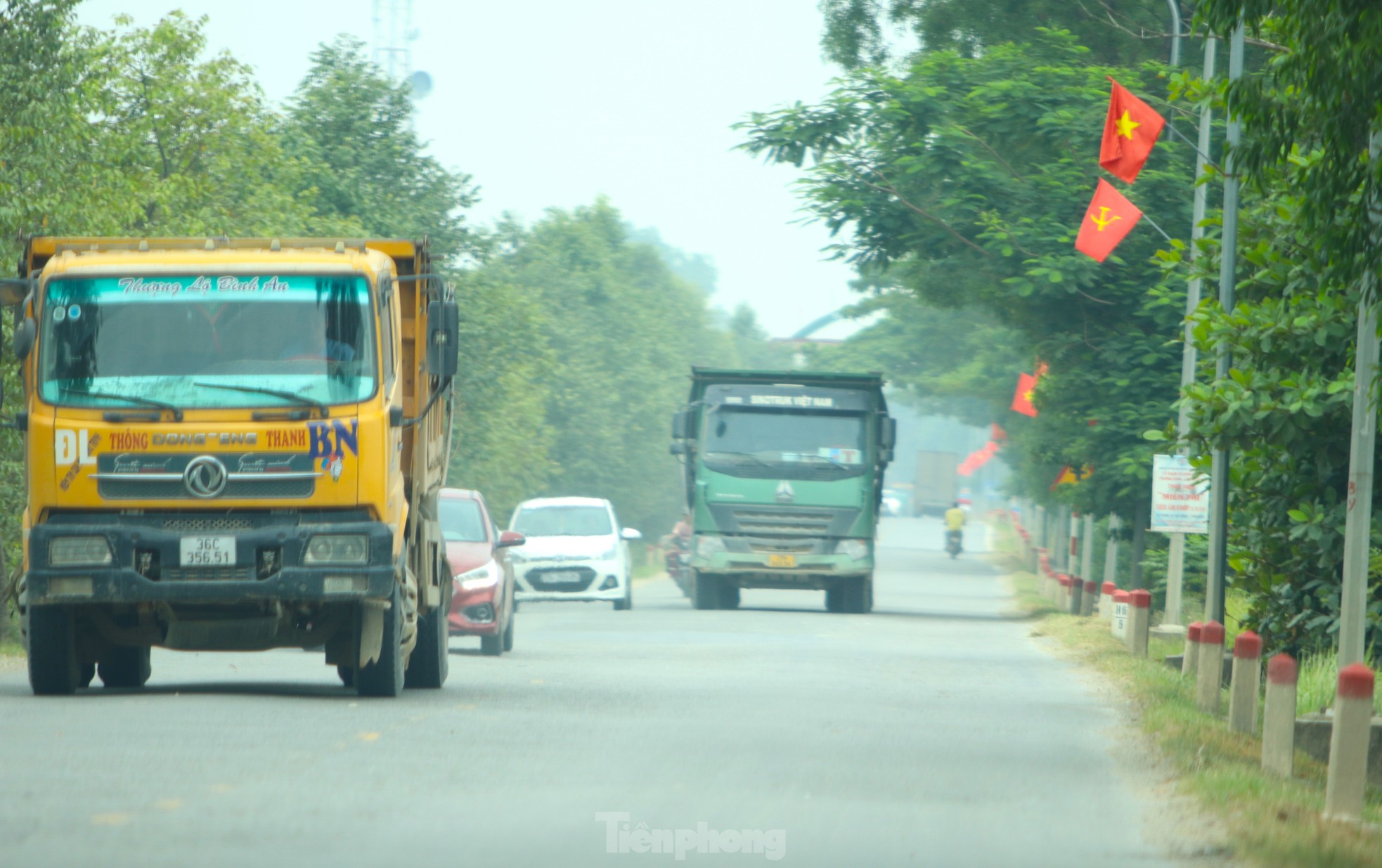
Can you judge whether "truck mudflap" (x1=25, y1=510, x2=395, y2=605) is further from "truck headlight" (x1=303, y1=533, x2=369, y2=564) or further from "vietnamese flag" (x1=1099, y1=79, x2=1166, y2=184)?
→ "vietnamese flag" (x1=1099, y1=79, x2=1166, y2=184)

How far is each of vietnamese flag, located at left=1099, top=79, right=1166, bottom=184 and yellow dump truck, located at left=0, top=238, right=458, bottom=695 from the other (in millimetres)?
10814

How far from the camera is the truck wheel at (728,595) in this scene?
30188 millimetres

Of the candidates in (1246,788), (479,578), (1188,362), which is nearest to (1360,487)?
(1246,788)

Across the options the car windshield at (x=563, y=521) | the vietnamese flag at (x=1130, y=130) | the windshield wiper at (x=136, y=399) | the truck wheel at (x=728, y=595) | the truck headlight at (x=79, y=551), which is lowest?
the truck wheel at (x=728, y=595)

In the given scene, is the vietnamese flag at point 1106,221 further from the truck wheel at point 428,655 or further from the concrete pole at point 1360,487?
the concrete pole at point 1360,487

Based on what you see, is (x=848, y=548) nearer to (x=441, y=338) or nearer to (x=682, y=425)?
(x=682, y=425)

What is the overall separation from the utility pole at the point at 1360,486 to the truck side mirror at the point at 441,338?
17.1 feet

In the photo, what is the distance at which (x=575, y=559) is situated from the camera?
2952cm

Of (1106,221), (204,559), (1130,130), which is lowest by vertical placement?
(204,559)

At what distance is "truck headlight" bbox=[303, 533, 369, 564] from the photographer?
1127cm

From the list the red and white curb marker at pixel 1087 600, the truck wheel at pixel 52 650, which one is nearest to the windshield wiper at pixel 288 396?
the truck wheel at pixel 52 650

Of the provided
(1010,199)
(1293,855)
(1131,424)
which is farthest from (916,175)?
(1293,855)

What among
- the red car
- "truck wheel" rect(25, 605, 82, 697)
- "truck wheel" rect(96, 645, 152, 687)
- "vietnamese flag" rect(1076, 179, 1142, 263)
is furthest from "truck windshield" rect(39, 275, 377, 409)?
"vietnamese flag" rect(1076, 179, 1142, 263)

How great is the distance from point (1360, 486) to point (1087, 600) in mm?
18916
